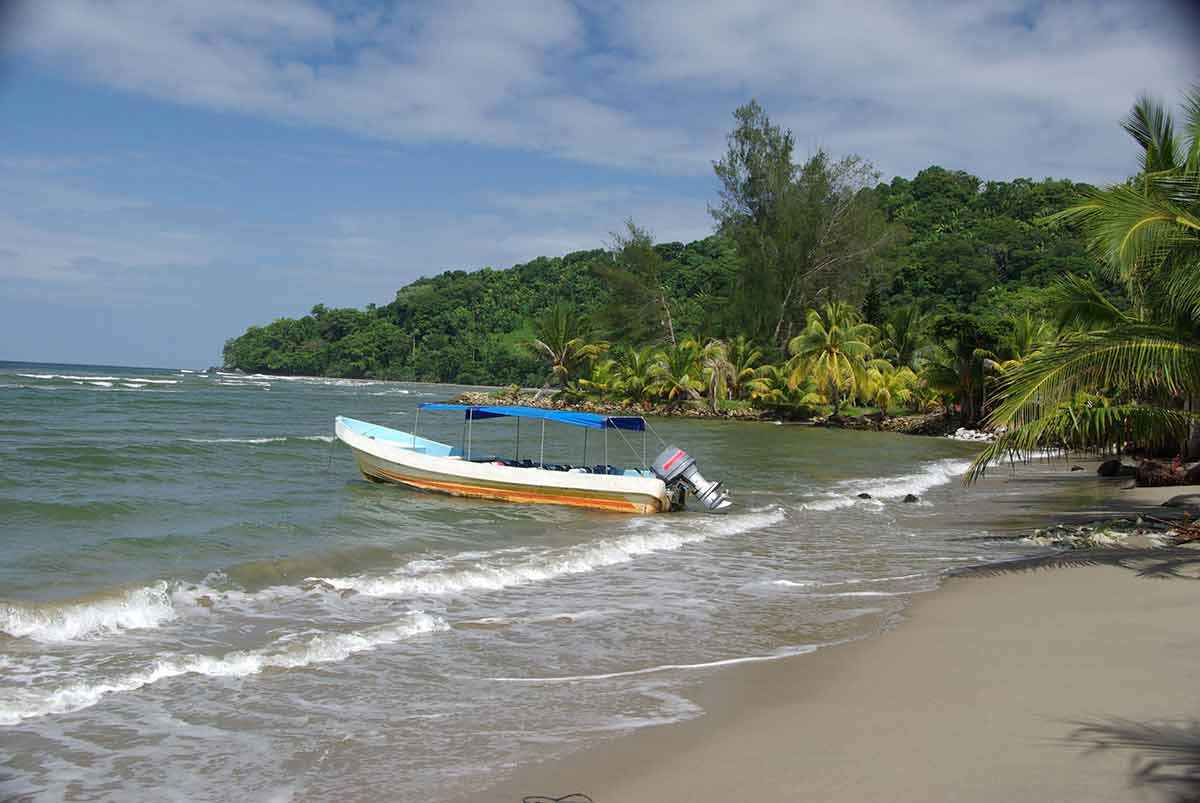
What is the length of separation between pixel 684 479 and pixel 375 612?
9069mm

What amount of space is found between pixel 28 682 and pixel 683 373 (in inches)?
1984

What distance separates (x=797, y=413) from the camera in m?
52.2

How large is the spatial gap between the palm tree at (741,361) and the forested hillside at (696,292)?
4.96 feet

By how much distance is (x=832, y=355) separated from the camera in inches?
1889

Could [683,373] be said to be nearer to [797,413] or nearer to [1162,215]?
[797,413]

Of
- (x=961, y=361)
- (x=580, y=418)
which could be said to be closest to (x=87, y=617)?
(x=580, y=418)

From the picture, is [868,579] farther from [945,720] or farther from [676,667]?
[945,720]

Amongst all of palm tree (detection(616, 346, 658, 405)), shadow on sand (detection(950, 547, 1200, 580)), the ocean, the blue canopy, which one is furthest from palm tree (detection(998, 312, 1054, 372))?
shadow on sand (detection(950, 547, 1200, 580))

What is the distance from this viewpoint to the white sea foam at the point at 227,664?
19.9ft

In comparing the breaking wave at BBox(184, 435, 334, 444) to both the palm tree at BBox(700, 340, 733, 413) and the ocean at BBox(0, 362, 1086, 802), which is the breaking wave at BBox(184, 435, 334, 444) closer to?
the ocean at BBox(0, 362, 1086, 802)

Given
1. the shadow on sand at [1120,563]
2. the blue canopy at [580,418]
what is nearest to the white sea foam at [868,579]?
the shadow on sand at [1120,563]

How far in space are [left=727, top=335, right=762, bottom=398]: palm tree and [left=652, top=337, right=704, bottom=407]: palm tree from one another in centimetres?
220

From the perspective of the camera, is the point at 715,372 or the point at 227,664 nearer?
the point at 227,664

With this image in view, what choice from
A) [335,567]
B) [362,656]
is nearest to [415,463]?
[335,567]
